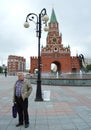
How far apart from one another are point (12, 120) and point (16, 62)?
5918 inches

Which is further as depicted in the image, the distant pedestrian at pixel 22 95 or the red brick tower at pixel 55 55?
the red brick tower at pixel 55 55

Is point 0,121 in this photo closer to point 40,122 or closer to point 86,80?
point 40,122

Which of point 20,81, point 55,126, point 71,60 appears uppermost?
point 71,60

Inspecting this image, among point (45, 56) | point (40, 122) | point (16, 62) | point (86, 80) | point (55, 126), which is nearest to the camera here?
point (55, 126)

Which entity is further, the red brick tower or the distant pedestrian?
the red brick tower

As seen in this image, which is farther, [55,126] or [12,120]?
[12,120]

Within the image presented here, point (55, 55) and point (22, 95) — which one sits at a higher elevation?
point (55, 55)

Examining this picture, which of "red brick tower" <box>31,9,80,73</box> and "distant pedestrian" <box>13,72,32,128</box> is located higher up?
"red brick tower" <box>31,9,80,73</box>

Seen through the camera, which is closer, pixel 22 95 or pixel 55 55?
pixel 22 95

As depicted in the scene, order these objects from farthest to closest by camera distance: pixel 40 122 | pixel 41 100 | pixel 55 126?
pixel 41 100
pixel 40 122
pixel 55 126

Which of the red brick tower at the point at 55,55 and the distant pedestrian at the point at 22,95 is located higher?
the red brick tower at the point at 55,55

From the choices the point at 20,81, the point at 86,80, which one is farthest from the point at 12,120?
the point at 86,80

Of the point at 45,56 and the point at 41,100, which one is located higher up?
the point at 45,56

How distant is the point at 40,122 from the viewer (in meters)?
9.52
